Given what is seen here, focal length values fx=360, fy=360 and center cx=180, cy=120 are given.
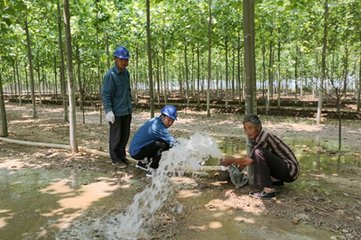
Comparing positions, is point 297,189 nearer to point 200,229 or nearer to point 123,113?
point 200,229

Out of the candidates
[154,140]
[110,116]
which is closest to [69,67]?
[110,116]

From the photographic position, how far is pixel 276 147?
468 cm

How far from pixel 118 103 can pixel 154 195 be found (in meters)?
1.92

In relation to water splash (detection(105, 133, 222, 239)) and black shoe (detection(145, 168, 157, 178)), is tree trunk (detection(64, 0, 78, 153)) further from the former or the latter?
water splash (detection(105, 133, 222, 239))

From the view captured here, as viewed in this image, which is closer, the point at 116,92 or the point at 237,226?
the point at 237,226

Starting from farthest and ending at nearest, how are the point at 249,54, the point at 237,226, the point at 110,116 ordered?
the point at 110,116
the point at 249,54
the point at 237,226

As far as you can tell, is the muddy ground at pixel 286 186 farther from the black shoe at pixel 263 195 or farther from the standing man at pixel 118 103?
the standing man at pixel 118 103

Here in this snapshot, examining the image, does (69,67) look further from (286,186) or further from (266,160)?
(286,186)

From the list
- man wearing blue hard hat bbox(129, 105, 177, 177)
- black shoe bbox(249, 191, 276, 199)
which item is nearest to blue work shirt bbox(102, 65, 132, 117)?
man wearing blue hard hat bbox(129, 105, 177, 177)

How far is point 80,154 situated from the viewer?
716 centimetres

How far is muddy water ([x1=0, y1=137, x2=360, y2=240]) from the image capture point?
3.76 m

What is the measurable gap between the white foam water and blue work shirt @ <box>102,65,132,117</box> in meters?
1.19

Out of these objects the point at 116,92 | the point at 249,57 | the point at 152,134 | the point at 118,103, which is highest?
the point at 249,57

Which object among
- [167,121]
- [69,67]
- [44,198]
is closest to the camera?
[44,198]
